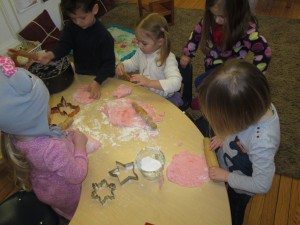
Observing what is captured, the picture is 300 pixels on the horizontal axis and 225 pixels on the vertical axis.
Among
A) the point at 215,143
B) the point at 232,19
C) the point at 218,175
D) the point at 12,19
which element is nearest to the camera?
the point at 218,175

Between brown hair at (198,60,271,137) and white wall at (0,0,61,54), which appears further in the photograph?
white wall at (0,0,61,54)

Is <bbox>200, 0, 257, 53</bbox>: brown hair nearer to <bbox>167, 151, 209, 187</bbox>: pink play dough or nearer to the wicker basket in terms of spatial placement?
<bbox>167, 151, 209, 187</bbox>: pink play dough

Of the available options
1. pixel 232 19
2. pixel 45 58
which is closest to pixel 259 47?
pixel 232 19

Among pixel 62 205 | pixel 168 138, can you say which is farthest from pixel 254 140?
pixel 62 205

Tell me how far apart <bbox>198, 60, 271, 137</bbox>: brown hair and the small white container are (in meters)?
0.25

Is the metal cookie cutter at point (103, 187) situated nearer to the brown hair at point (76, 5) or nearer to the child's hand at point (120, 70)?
the child's hand at point (120, 70)

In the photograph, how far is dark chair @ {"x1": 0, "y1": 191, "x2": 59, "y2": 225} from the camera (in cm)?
114

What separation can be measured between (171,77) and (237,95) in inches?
24.8

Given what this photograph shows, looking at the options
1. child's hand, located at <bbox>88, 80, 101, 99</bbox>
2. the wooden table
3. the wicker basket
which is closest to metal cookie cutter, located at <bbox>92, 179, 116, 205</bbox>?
the wooden table

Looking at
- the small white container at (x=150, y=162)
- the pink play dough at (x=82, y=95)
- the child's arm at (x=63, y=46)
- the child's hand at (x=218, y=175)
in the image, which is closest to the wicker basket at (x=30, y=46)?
the child's arm at (x=63, y=46)

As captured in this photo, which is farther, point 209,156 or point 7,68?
point 209,156

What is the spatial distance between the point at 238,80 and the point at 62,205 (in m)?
0.85

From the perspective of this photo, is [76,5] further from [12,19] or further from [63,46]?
[12,19]

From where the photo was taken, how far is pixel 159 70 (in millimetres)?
1597
